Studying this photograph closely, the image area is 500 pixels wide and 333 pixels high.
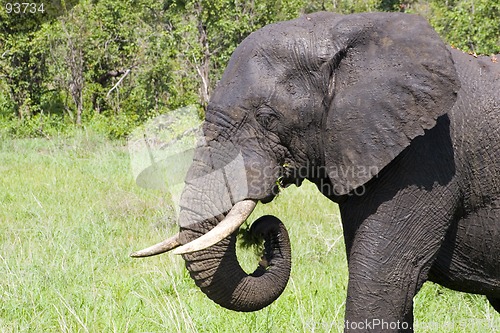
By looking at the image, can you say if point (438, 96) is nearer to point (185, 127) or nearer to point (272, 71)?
point (272, 71)

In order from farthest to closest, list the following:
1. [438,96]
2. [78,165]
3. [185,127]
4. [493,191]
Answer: [185,127], [78,165], [493,191], [438,96]

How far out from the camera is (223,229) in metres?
2.46

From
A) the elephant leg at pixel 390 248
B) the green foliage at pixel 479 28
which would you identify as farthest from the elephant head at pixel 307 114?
the green foliage at pixel 479 28

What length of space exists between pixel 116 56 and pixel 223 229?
1306 centimetres

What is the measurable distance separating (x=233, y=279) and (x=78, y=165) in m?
6.93

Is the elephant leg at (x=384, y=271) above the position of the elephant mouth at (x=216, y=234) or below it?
below

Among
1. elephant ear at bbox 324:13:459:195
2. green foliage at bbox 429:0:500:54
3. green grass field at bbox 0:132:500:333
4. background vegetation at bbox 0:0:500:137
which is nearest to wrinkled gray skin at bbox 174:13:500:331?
elephant ear at bbox 324:13:459:195

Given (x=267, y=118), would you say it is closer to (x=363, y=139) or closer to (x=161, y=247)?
(x=363, y=139)

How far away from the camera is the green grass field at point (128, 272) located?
12.4 ft

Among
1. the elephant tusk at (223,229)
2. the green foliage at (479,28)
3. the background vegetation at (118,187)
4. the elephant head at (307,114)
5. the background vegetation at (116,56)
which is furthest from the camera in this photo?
the background vegetation at (116,56)

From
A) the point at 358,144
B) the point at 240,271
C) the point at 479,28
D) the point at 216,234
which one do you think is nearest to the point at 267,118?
the point at 358,144

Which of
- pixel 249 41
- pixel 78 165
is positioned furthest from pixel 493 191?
pixel 78 165

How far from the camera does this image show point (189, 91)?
47.7 feet

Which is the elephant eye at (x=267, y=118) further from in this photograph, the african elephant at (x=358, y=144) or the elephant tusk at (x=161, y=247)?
the elephant tusk at (x=161, y=247)
